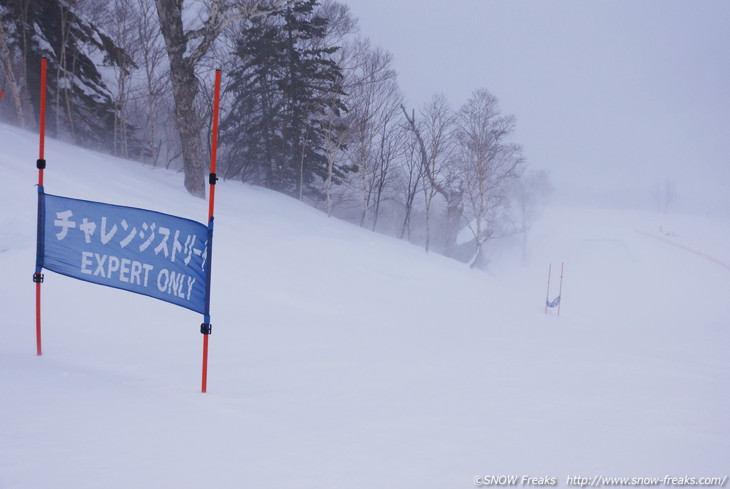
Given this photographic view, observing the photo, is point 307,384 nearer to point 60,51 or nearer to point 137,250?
point 137,250

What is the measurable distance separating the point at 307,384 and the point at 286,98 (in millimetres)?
22038

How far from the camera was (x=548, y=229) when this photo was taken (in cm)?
4244

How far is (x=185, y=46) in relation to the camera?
12195mm

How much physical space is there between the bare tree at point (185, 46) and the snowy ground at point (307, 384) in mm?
2308

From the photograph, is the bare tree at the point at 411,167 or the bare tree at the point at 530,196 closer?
the bare tree at the point at 411,167

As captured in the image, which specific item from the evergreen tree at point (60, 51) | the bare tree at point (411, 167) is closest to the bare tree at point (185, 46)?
the evergreen tree at point (60, 51)

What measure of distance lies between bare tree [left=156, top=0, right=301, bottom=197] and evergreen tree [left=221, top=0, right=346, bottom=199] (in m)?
9.18

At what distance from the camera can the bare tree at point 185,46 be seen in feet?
38.5

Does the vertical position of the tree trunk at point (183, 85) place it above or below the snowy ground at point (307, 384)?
above

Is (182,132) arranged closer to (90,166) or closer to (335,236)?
(90,166)

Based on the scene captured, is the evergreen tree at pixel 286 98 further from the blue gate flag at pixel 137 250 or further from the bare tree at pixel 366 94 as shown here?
the blue gate flag at pixel 137 250

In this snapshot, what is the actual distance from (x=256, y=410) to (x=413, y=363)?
7.84 ft

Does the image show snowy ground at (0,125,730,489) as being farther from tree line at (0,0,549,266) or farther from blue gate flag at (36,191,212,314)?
tree line at (0,0,549,266)

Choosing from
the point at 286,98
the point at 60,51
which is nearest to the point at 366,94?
the point at 286,98
